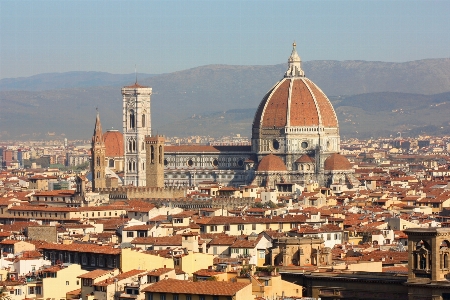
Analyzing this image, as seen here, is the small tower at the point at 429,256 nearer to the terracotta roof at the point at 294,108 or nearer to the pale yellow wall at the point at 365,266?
the pale yellow wall at the point at 365,266

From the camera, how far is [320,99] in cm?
15212

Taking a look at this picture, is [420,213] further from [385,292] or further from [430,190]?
[385,292]

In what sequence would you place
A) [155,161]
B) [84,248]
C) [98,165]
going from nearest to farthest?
[84,248] → [98,165] → [155,161]

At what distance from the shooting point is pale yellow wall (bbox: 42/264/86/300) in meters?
48.8

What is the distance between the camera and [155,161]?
451 ft

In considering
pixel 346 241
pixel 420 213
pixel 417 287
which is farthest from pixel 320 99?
pixel 417 287

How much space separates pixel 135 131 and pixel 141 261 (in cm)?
9543

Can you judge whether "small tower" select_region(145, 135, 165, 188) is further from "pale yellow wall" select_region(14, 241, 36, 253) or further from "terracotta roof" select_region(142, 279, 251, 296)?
"terracotta roof" select_region(142, 279, 251, 296)

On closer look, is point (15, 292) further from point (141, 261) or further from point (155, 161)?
point (155, 161)

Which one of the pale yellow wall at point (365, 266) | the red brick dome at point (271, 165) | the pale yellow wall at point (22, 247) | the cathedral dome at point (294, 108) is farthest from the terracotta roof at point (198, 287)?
the cathedral dome at point (294, 108)

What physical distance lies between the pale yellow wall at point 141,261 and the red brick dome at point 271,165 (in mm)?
89653

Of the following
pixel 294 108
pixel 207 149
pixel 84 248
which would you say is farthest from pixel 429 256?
pixel 207 149

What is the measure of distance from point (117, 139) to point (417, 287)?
404ft

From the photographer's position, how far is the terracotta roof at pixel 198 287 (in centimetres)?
4142
